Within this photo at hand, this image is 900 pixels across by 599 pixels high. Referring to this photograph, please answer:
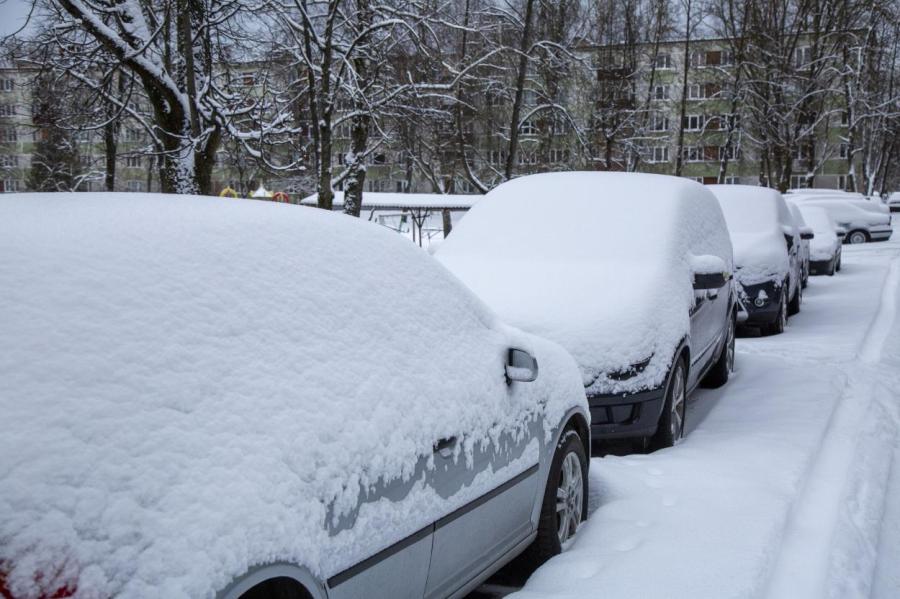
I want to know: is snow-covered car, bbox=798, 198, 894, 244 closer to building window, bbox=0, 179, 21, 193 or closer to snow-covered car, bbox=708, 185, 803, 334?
snow-covered car, bbox=708, 185, 803, 334

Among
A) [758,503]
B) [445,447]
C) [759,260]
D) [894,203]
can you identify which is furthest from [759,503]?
[894,203]

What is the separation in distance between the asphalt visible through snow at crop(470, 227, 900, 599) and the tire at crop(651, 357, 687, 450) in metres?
0.09

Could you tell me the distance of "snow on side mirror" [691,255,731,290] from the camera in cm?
602

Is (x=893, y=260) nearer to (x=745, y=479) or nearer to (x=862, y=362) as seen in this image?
(x=862, y=362)

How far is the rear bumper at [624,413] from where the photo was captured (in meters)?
4.88

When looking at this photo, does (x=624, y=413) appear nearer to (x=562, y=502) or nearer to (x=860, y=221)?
(x=562, y=502)

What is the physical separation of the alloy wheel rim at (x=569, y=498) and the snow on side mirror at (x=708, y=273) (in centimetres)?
251

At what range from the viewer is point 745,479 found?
4.67 meters

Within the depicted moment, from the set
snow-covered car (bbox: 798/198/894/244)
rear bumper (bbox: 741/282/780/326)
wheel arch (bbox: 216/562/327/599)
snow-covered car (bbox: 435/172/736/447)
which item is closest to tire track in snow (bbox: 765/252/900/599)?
snow-covered car (bbox: 435/172/736/447)

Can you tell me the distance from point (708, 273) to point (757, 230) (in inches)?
194

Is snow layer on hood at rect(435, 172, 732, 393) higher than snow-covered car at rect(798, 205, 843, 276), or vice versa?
snow layer on hood at rect(435, 172, 732, 393)

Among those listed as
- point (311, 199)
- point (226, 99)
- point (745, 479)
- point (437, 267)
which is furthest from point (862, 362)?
point (311, 199)

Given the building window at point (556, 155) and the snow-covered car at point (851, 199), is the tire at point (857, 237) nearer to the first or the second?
the snow-covered car at point (851, 199)

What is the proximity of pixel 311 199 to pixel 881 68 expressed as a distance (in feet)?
Answer: 107
